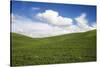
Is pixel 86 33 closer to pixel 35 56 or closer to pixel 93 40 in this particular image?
pixel 93 40

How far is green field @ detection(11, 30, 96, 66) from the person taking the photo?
7.23 feet

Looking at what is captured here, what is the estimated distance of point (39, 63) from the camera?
2.26m

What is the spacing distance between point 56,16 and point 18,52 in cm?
64

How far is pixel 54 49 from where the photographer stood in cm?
232

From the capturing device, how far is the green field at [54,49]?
2203mm
